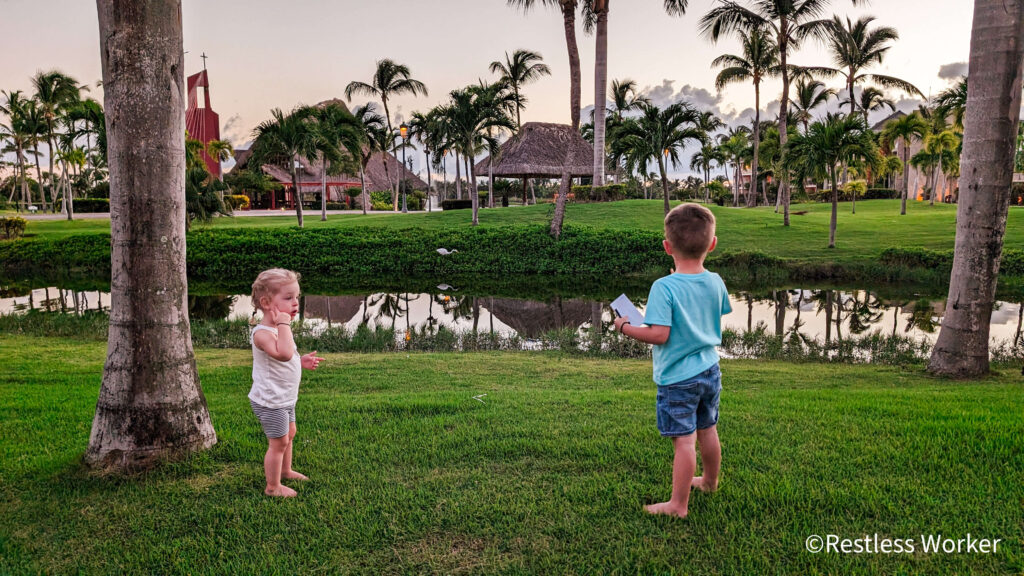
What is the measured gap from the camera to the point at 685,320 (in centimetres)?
292

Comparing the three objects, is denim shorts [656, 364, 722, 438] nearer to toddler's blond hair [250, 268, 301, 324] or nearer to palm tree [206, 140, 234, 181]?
toddler's blond hair [250, 268, 301, 324]

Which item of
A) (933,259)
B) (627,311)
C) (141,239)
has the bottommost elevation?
(933,259)

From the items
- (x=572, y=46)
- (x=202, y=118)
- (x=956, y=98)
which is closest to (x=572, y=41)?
(x=572, y=46)

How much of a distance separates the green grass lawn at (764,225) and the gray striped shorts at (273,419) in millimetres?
20089

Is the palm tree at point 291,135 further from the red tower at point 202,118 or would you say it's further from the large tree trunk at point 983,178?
the red tower at point 202,118

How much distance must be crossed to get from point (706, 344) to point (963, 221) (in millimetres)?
5876

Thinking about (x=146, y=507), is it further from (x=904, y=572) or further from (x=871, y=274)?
(x=871, y=274)

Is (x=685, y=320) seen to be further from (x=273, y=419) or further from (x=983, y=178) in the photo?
(x=983, y=178)

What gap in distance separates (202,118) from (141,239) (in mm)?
55709

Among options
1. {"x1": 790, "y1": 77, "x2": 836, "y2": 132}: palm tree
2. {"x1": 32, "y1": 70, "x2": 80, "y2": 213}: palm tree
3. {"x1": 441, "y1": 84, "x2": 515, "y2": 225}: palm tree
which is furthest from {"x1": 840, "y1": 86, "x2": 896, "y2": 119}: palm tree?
{"x1": 32, "y1": 70, "x2": 80, "y2": 213}: palm tree

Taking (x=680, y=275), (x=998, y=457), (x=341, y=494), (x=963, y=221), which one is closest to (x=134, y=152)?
(x=341, y=494)

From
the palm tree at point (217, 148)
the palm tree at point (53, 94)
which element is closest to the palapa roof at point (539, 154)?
the palm tree at point (217, 148)

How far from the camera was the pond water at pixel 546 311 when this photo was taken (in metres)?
12.6

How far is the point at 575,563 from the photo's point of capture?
105 inches
